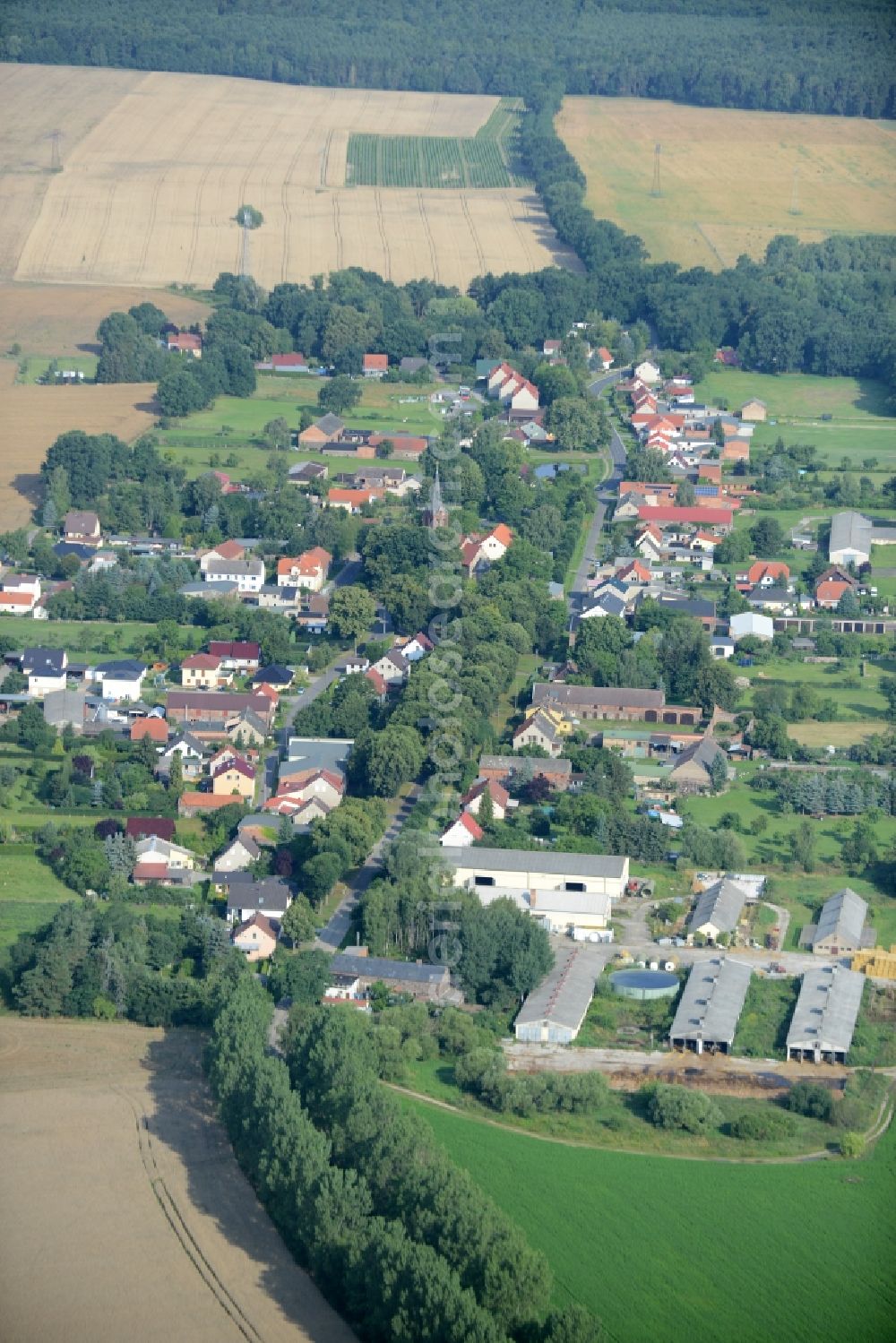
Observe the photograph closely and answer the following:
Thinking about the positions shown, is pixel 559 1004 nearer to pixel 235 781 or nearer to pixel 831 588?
pixel 235 781

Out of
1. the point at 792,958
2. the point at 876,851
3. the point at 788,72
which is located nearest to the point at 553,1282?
the point at 792,958

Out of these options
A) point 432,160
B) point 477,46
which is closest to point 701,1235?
point 432,160

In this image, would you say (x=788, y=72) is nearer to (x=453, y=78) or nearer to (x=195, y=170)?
(x=453, y=78)

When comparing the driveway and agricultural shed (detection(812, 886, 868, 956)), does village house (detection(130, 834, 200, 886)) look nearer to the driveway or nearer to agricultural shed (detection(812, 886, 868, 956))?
the driveway

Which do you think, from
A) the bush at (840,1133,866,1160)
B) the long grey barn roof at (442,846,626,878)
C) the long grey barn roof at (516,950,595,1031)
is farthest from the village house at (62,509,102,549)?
the bush at (840,1133,866,1160)

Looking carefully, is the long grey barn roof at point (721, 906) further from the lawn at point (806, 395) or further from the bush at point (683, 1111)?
the lawn at point (806, 395)
